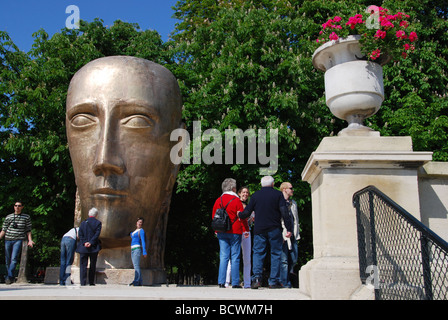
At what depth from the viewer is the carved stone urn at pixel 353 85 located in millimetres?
4676

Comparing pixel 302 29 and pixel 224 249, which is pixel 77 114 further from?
pixel 302 29

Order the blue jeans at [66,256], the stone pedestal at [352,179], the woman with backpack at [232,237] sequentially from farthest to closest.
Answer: the blue jeans at [66,256] < the woman with backpack at [232,237] < the stone pedestal at [352,179]

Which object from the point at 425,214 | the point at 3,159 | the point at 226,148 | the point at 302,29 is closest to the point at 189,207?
the point at 226,148

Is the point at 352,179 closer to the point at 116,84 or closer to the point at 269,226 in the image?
the point at 269,226

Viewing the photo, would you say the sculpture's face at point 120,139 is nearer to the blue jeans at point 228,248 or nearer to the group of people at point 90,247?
the group of people at point 90,247

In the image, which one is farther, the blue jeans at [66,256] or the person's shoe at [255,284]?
the blue jeans at [66,256]

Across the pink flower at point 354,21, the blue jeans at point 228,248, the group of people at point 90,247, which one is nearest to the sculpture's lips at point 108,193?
the group of people at point 90,247

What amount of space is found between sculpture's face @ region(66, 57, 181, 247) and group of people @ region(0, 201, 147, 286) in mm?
548

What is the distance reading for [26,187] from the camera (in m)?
12.8

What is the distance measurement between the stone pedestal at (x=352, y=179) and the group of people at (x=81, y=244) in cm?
399

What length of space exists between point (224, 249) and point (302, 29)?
344 inches

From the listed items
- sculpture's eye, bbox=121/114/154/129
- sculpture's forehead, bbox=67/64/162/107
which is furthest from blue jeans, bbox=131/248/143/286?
sculpture's forehead, bbox=67/64/162/107

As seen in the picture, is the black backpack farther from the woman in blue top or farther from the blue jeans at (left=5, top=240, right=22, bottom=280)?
the blue jeans at (left=5, top=240, right=22, bottom=280)

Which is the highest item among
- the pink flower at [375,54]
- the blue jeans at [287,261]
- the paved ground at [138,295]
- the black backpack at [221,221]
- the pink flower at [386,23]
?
the pink flower at [386,23]
